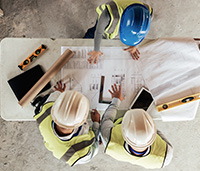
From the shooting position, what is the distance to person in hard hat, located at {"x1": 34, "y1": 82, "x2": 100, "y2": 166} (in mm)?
886

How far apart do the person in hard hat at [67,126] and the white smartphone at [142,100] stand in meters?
0.36

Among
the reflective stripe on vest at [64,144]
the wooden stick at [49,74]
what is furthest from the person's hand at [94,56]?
the reflective stripe on vest at [64,144]

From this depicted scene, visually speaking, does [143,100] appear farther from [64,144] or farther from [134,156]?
[64,144]

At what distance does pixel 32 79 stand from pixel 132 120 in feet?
2.46

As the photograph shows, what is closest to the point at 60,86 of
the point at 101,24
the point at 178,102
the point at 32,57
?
the point at 32,57

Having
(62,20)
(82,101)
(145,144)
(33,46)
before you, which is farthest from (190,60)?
(62,20)

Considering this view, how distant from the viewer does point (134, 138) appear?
2.93 feet

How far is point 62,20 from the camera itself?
5.87 feet

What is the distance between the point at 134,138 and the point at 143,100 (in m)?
0.38

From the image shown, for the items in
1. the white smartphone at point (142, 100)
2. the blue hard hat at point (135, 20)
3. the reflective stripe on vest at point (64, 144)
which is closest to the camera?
the blue hard hat at point (135, 20)

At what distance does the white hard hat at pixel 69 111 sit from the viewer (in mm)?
876

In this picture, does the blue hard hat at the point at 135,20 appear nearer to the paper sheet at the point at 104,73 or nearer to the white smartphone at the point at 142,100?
the paper sheet at the point at 104,73

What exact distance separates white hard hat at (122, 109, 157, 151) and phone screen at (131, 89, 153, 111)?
9.6 inches

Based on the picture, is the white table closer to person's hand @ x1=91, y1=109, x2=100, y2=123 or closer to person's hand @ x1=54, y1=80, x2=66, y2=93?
person's hand @ x1=54, y1=80, x2=66, y2=93
